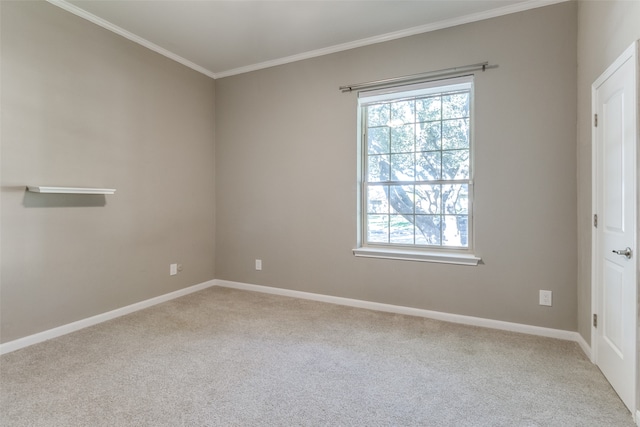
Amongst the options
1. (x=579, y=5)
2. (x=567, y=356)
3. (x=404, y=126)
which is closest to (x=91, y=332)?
(x=404, y=126)

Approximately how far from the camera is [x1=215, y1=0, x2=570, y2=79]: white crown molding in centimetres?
270

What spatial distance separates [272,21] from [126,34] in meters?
1.49

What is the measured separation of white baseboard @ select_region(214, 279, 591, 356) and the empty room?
0.08ft

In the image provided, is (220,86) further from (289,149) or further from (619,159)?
(619,159)

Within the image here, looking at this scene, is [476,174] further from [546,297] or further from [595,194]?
[546,297]

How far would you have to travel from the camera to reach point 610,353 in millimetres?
1965

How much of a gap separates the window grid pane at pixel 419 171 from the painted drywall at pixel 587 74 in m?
0.83

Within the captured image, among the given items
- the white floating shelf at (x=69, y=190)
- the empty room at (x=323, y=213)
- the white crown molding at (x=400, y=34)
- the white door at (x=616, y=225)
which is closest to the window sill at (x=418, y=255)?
the empty room at (x=323, y=213)

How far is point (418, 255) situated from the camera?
3.13m

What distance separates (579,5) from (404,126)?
159 cm

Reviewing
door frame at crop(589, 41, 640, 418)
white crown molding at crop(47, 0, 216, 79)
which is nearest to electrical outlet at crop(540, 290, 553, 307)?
door frame at crop(589, 41, 640, 418)

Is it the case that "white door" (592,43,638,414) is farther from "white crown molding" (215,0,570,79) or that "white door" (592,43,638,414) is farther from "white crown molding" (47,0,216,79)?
"white crown molding" (47,0,216,79)

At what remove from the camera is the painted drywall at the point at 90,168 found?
2.44 metres

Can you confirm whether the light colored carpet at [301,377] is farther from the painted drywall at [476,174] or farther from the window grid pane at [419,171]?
the window grid pane at [419,171]
